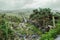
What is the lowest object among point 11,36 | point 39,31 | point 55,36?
point 39,31

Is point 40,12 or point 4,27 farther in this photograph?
point 40,12

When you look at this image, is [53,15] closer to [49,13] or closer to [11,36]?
[49,13]

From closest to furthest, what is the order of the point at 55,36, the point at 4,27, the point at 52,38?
the point at 52,38, the point at 55,36, the point at 4,27

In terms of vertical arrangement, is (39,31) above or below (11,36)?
below

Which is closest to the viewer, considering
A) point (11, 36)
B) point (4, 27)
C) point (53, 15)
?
point (4, 27)

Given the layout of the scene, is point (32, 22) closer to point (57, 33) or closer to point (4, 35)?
point (4, 35)

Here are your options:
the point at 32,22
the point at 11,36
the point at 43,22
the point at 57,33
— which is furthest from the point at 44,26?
the point at 57,33

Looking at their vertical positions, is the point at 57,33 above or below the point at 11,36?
above

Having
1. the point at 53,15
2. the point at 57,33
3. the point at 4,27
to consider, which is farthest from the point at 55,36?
the point at 53,15

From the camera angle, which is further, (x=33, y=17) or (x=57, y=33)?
(x=33, y=17)
